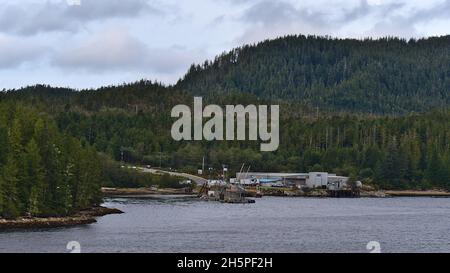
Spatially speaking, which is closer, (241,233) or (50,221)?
(241,233)

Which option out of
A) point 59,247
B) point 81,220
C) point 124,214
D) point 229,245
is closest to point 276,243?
point 229,245

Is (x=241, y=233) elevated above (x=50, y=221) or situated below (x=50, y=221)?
below

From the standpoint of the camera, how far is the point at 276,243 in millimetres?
91875

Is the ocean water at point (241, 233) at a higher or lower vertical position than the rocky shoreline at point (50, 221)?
lower

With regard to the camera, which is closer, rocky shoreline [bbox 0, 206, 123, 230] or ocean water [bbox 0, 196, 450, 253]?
ocean water [bbox 0, 196, 450, 253]

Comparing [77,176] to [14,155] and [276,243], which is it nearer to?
[14,155]

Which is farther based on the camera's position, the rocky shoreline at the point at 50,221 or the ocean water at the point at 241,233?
the rocky shoreline at the point at 50,221

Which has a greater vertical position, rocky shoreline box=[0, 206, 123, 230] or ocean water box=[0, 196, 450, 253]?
rocky shoreline box=[0, 206, 123, 230]
